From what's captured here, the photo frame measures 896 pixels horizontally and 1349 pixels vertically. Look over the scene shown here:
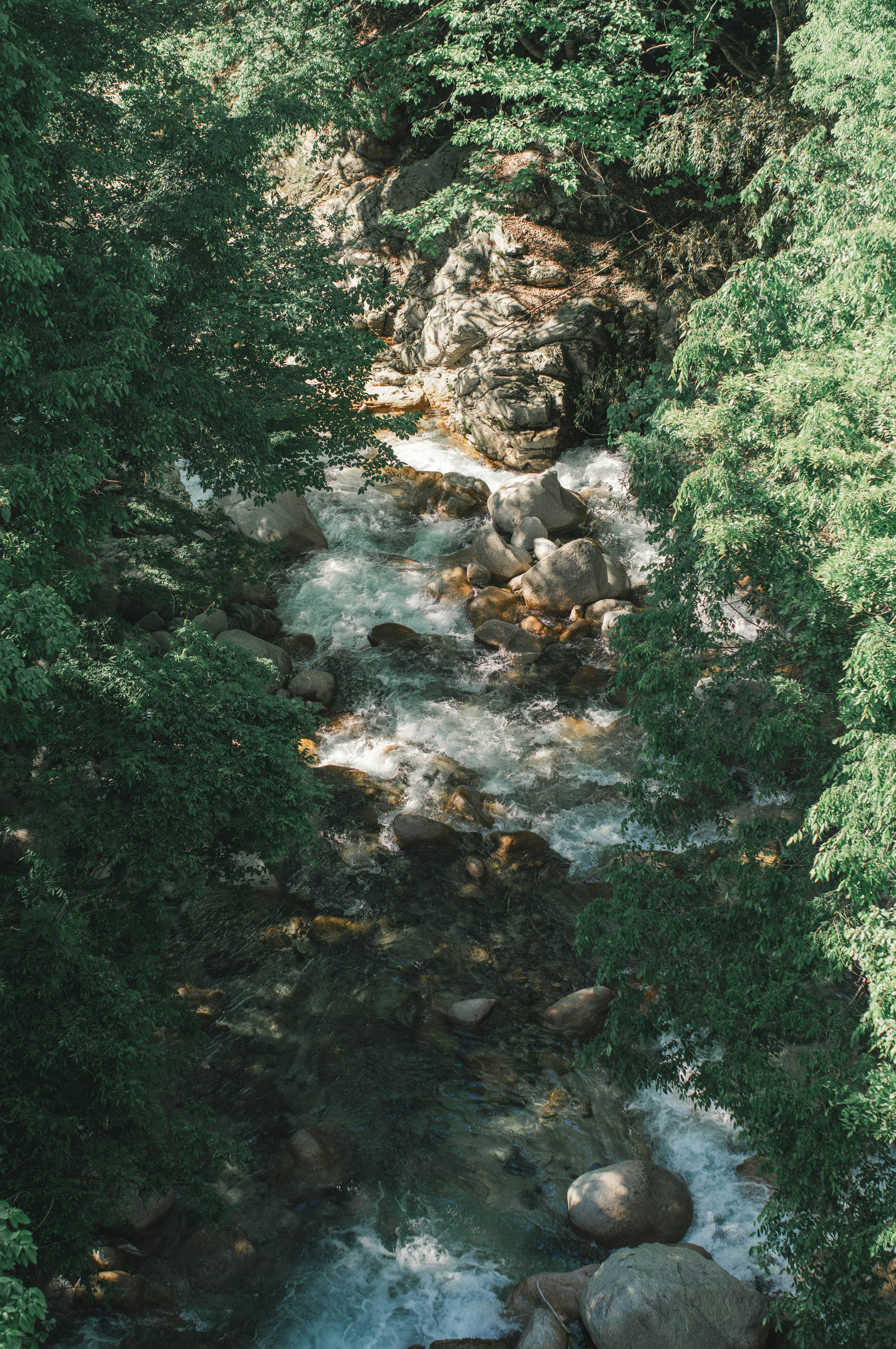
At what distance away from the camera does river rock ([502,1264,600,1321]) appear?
7777 millimetres

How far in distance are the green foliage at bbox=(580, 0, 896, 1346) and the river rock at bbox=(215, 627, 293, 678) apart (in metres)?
8.08

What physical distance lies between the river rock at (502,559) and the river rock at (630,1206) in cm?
1236

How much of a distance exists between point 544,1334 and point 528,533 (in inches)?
579

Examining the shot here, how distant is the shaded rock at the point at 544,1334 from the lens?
24.1 ft

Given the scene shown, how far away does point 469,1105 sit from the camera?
32.3ft

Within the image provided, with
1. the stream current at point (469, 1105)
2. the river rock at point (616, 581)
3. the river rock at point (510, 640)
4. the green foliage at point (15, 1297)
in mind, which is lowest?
the stream current at point (469, 1105)

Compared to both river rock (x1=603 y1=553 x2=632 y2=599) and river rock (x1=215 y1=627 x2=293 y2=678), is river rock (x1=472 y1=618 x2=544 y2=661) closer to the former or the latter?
river rock (x1=603 y1=553 x2=632 y2=599)

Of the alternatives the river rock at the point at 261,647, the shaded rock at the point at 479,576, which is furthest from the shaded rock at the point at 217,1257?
the shaded rock at the point at 479,576

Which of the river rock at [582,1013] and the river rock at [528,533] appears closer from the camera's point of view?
the river rock at [582,1013]

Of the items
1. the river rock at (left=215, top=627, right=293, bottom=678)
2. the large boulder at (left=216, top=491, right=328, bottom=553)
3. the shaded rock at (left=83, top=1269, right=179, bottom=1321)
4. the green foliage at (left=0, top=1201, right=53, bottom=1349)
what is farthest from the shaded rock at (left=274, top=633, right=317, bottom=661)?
the green foliage at (left=0, top=1201, right=53, bottom=1349)

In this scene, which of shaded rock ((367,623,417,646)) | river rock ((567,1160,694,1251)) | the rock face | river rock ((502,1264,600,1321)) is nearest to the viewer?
the rock face

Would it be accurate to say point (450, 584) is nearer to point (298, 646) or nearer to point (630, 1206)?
point (298, 646)

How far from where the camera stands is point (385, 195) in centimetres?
2617

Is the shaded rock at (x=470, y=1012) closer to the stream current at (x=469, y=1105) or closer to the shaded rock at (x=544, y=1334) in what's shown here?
the stream current at (x=469, y=1105)
